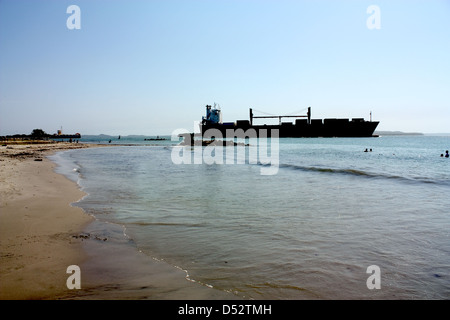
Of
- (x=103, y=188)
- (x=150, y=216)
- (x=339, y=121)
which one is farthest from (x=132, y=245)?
(x=339, y=121)

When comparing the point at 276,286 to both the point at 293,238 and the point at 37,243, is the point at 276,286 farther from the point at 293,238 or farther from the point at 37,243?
the point at 37,243

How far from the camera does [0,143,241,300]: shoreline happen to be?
11.1 feet

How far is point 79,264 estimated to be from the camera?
4.18 m

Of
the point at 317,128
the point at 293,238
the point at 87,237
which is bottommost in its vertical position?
the point at 293,238

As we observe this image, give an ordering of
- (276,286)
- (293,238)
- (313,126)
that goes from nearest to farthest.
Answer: (276,286) < (293,238) < (313,126)

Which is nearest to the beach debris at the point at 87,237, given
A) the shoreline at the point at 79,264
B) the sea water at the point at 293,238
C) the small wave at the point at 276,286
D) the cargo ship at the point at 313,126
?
the shoreline at the point at 79,264

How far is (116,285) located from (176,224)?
300 cm

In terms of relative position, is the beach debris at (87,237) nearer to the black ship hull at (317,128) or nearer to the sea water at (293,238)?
the sea water at (293,238)

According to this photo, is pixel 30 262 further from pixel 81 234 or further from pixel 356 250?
pixel 356 250

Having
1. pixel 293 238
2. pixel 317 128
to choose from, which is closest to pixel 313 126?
pixel 317 128

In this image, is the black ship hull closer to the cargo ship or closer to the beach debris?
the cargo ship

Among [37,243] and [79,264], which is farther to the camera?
[37,243]

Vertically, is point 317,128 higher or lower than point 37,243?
higher

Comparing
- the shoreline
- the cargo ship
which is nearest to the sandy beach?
the shoreline
